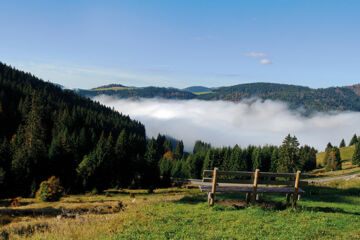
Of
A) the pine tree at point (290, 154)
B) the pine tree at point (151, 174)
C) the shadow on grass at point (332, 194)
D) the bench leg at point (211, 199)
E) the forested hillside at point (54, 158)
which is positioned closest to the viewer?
the bench leg at point (211, 199)

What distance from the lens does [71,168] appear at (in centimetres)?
7606

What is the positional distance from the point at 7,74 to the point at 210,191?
20870 centimetres

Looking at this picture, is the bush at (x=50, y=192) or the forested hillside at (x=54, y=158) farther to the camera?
the forested hillside at (x=54, y=158)

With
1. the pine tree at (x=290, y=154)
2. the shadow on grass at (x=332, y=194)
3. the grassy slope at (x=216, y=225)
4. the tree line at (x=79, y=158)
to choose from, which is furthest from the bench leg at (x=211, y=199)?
the pine tree at (x=290, y=154)

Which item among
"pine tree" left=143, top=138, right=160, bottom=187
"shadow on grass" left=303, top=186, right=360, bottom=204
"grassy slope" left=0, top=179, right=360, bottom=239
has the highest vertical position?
"grassy slope" left=0, top=179, right=360, bottom=239

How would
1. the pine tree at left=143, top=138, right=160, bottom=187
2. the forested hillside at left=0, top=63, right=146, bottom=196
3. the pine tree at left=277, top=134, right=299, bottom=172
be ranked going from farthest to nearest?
the pine tree at left=143, top=138, right=160, bottom=187, the pine tree at left=277, top=134, right=299, bottom=172, the forested hillside at left=0, top=63, right=146, bottom=196

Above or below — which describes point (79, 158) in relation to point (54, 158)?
below

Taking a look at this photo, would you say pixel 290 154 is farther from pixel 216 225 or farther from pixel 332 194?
pixel 216 225

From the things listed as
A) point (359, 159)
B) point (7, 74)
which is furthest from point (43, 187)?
point (7, 74)

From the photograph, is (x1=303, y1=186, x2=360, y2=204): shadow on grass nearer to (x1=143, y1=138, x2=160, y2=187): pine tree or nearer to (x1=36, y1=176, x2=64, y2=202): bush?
(x1=36, y1=176, x2=64, y2=202): bush

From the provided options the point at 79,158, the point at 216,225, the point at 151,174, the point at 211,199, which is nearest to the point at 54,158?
the point at 79,158

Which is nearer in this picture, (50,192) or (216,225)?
(216,225)

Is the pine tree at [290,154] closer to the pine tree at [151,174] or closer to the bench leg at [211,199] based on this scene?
the pine tree at [151,174]

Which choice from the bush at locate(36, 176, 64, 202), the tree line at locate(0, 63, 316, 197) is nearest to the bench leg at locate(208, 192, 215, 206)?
the bush at locate(36, 176, 64, 202)
